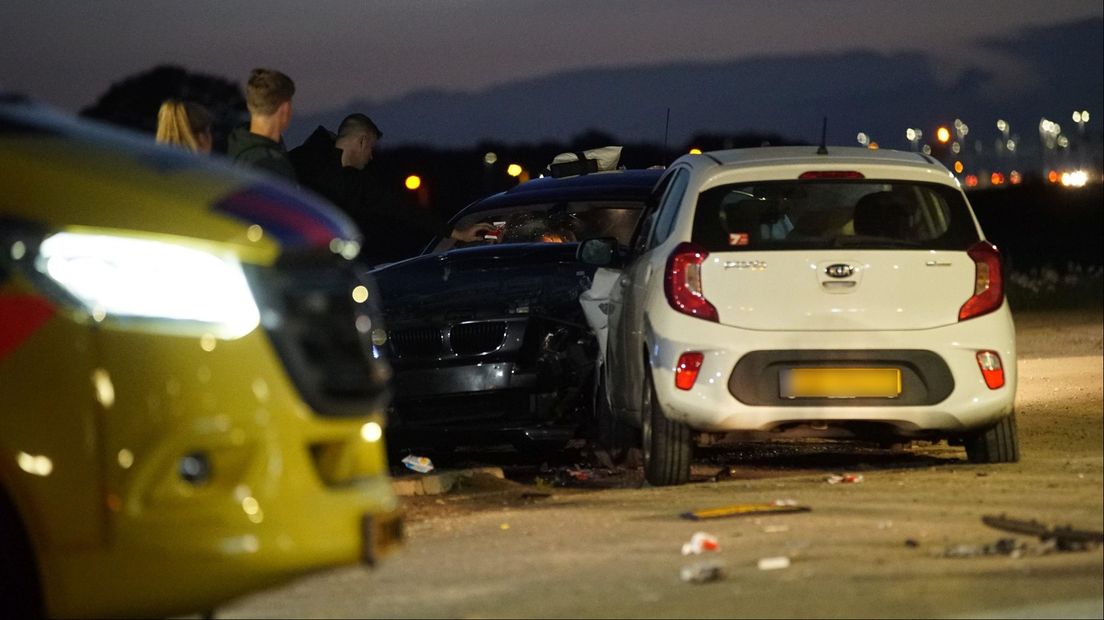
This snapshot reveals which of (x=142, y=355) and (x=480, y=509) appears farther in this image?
(x=480, y=509)

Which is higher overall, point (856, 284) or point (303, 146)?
point (303, 146)

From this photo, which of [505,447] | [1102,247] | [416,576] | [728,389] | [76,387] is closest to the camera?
[76,387]

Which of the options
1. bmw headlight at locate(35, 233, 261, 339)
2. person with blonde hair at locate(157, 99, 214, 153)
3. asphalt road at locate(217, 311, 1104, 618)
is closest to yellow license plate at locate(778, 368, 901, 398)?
asphalt road at locate(217, 311, 1104, 618)

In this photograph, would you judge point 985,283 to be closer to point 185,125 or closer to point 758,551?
point 758,551

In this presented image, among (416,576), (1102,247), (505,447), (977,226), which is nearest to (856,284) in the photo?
(977,226)

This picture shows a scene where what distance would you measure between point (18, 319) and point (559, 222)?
32.9ft

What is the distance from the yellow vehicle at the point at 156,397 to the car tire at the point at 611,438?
706cm

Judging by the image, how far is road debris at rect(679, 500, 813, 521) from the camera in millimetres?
9445

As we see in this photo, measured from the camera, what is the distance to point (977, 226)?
10.9 meters

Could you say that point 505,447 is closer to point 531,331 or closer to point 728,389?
point 531,331

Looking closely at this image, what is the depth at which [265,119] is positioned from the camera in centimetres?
1009

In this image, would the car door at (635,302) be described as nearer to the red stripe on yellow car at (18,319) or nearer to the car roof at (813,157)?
the car roof at (813,157)

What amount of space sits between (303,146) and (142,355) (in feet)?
26.4

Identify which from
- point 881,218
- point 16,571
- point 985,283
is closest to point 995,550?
point 985,283
